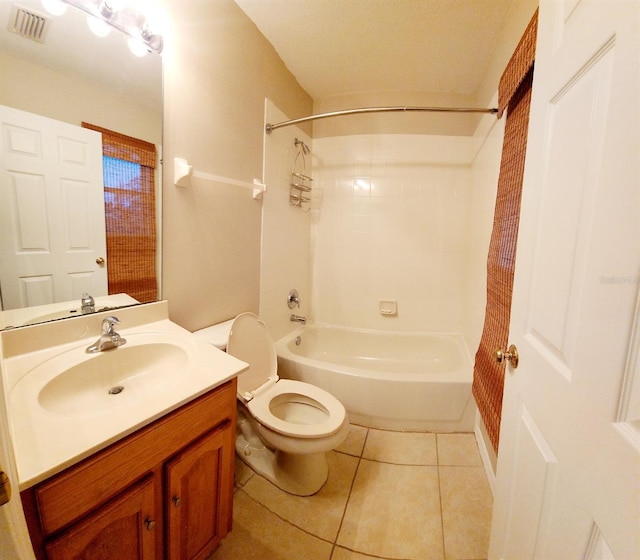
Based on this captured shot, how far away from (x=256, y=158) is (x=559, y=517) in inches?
76.5

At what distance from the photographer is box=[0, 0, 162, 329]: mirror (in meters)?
0.81

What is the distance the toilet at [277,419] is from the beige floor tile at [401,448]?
0.35 m

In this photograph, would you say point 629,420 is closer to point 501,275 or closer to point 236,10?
point 501,275

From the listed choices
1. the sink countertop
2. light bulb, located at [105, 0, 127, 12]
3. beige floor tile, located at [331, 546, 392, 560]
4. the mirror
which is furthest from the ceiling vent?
beige floor tile, located at [331, 546, 392, 560]

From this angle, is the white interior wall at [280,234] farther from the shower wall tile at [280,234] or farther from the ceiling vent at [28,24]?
the ceiling vent at [28,24]

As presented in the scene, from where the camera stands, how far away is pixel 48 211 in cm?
90

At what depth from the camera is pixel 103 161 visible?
3.32 ft

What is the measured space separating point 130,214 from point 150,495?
3.19 feet

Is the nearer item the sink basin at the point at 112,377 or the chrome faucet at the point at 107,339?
the sink basin at the point at 112,377

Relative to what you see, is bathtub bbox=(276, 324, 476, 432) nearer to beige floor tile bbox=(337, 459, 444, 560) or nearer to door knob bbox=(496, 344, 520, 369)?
beige floor tile bbox=(337, 459, 444, 560)

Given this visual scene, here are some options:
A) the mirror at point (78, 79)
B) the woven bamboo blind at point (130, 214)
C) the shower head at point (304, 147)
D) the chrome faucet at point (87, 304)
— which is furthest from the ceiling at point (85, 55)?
the shower head at point (304, 147)

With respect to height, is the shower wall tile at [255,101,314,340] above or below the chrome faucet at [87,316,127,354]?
above

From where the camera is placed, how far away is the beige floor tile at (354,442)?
1.62 metres

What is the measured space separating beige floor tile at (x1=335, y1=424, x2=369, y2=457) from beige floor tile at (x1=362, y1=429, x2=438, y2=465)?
0.03 metres
